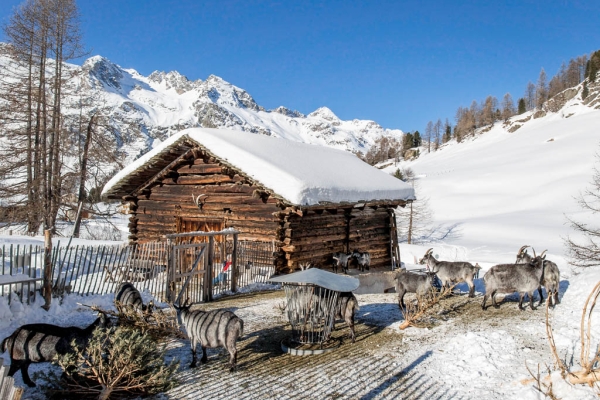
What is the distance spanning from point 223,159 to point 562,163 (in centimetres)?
6186

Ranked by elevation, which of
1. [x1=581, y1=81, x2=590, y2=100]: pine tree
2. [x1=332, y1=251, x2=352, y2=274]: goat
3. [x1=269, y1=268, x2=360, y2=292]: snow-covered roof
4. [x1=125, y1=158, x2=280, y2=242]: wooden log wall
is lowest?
[x1=332, y1=251, x2=352, y2=274]: goat

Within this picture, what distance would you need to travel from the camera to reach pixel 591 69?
4023 inches

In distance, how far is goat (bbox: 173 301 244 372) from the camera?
6.25 metres

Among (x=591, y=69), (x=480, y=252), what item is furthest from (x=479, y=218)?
(x=591, y=69)

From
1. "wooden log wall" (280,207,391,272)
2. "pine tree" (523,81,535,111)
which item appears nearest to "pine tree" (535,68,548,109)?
"pine tree" (523,81,535,111)

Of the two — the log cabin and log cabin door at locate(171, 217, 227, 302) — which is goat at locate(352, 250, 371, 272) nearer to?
the log cabin

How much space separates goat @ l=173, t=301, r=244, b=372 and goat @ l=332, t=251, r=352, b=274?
31.8ft

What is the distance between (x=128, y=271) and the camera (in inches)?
483

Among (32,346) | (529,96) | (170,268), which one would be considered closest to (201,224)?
(170,268)

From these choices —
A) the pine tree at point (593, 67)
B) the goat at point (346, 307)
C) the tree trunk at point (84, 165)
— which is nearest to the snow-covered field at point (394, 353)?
the goat at point (346, 307)

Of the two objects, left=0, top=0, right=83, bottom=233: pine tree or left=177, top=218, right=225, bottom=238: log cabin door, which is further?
left=0, top=0, right=83, bottom=233: pine tree

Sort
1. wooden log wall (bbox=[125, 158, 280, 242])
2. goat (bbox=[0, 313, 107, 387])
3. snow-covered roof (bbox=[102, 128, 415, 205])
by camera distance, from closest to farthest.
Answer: goat (bbox=[0, 313, 107, 387])
snow-covered roof (bbox=[102, 128, 415, 205])
wooden log wall (bbox=[125, 158, 280, 242])

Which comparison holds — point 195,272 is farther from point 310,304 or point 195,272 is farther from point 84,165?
point 84,165

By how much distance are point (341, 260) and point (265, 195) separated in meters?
3.86
